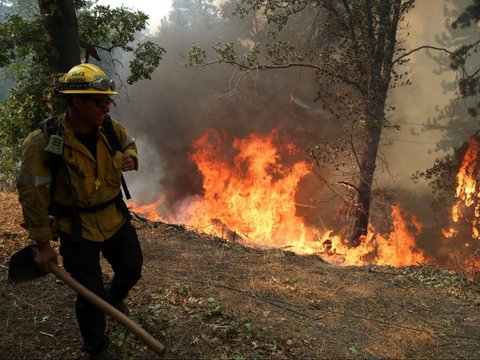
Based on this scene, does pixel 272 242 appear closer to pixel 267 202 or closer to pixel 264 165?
pixel 267 202

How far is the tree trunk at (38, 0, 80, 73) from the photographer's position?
6082 millimetres

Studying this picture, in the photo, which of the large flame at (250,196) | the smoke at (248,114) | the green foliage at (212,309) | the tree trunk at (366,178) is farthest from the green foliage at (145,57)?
the smoke at (248,114)

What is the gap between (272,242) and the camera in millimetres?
14328

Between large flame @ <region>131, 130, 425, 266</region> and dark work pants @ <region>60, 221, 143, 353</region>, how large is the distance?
8528 millimetres

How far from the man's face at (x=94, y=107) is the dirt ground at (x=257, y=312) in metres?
1.93

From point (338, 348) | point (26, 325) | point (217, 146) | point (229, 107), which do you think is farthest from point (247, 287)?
point (229, 107)

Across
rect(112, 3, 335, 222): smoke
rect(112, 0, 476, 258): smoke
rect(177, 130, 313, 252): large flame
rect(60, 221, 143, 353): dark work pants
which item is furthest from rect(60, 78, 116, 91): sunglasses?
rect(112, 3, 335, 222): smoke

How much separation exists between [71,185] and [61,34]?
4558 millimetres

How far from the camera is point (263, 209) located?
1494 cm

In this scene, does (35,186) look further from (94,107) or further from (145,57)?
(145,57)

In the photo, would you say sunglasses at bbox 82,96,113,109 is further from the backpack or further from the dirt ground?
the dirt ground

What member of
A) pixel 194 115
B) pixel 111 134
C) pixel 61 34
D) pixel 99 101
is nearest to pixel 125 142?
pixel 111 134

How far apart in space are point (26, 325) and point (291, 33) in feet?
68.5

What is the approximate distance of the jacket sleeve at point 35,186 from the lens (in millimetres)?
2699
